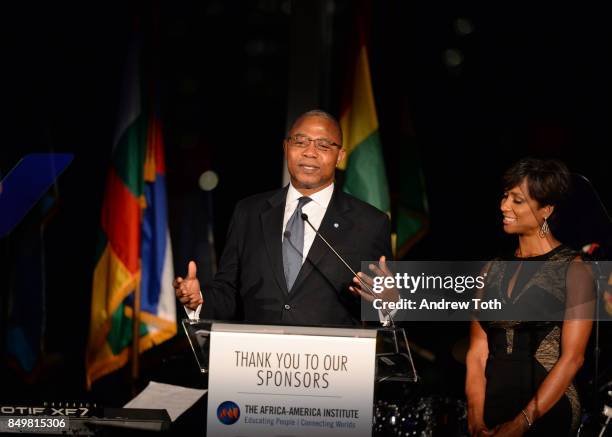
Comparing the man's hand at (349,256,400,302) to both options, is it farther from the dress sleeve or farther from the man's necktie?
the dress sleeve

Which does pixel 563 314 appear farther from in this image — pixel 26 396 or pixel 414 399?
pixel 26 396

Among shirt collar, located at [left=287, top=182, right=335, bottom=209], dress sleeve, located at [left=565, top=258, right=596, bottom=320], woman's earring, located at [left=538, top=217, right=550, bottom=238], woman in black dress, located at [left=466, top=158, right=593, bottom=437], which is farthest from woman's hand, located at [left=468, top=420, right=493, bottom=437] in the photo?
shirt collar, located at [left=287, top=182, right=335, bottom=209]

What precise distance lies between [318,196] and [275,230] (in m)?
0.19

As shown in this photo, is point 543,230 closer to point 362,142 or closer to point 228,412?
point 228,412

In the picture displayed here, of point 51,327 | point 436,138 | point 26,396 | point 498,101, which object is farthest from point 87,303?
point 498,101

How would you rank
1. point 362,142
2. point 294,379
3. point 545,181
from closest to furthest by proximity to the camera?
point 294,379 → point 545,181 → point 362,142

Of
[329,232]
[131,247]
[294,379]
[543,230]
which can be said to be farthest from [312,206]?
[131,247]

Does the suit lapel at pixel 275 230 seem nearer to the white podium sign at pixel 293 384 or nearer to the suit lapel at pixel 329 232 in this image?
the suit lapel at pixel 329 232

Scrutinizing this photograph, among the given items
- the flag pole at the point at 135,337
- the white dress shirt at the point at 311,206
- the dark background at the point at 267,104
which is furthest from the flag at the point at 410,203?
the white dress shirt at the point at 311,206

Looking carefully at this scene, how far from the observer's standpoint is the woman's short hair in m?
2.71

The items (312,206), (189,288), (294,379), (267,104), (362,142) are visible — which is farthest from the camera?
(267,104)

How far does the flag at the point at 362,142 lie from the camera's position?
4.21 m

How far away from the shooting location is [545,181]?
2.71 metres

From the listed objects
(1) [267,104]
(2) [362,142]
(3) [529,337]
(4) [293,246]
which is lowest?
(3) [529,337]
